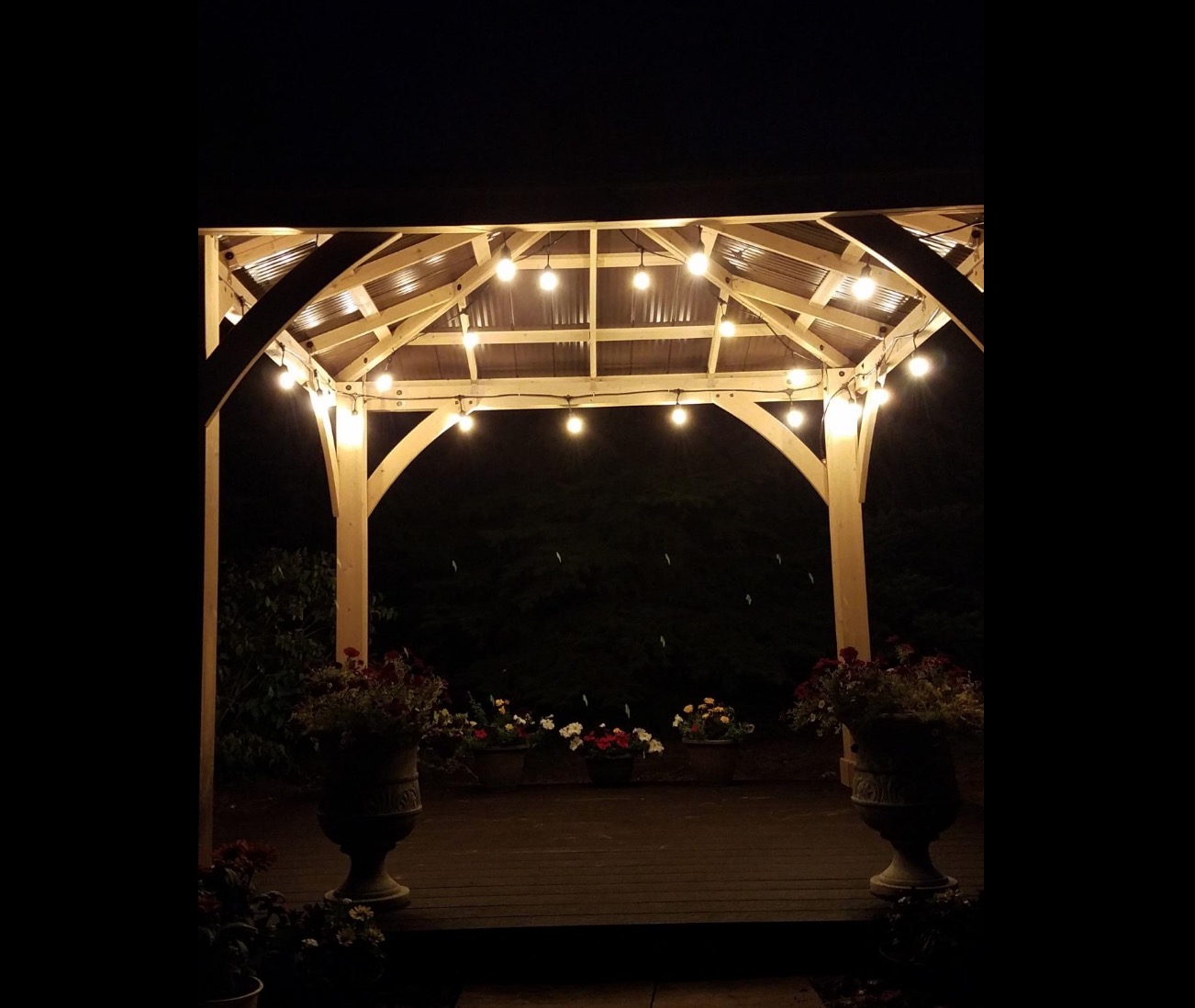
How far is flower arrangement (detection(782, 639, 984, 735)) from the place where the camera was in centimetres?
479

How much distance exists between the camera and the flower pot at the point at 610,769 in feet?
30.2

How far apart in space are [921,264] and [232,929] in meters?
3.60

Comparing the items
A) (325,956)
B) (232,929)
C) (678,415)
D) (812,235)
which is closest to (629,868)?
(325,956)

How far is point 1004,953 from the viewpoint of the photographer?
860 mm

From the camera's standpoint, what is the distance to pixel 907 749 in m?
4.84

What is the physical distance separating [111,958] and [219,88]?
11.4 m

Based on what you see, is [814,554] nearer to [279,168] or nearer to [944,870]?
[944,870]

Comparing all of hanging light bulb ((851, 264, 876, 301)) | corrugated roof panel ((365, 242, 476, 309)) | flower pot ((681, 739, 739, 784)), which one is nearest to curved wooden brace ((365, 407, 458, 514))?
corrugated roof panel ((365, 242, 476, 309))

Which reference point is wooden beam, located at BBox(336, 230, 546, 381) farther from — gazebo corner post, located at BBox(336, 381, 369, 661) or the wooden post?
the wooden post

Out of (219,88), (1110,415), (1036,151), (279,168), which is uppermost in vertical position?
(219,88)

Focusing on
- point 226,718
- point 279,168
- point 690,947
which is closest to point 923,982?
point 690,947

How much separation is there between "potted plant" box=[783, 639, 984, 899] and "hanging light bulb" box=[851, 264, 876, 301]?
2479mm

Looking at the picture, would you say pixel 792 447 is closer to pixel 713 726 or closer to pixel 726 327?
pixel 726 327

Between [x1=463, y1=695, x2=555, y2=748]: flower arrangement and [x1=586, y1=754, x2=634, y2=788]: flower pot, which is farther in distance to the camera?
[x1=586, y1=754, x2=634, y2=788]: flower pot
